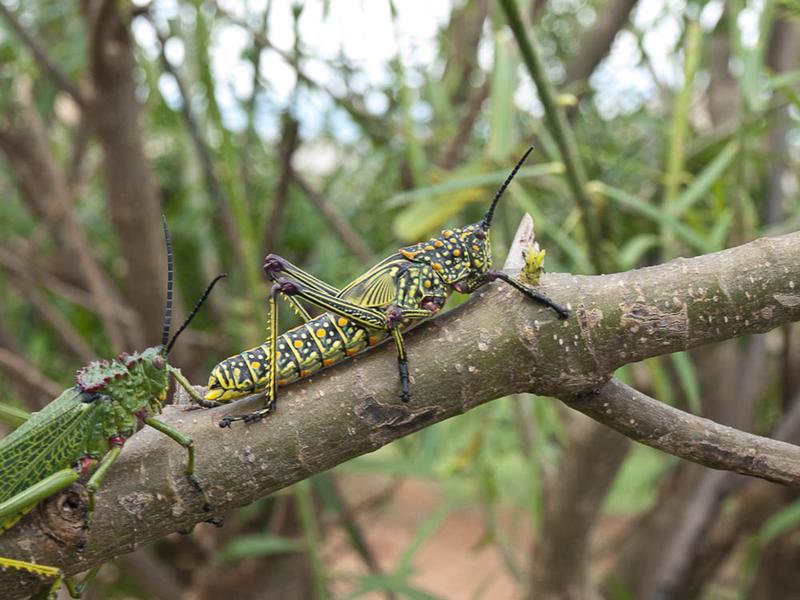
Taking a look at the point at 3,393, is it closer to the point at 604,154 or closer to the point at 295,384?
the point at 604,154

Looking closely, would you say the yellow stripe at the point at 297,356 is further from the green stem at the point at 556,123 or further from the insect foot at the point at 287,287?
the green stem at the point at 556,123

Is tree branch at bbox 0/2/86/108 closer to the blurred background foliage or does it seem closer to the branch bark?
the blurred background foliage

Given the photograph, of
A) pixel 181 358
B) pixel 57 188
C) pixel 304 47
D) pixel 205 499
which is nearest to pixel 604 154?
pixel 304 47

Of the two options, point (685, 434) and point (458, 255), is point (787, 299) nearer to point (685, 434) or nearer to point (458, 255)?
point (685, 434)

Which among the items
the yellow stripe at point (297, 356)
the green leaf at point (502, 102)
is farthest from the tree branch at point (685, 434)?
the green leaf at point (502, 102)

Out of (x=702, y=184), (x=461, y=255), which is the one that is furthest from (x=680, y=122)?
(x=461, y=255)

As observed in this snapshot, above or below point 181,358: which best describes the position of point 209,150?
above
